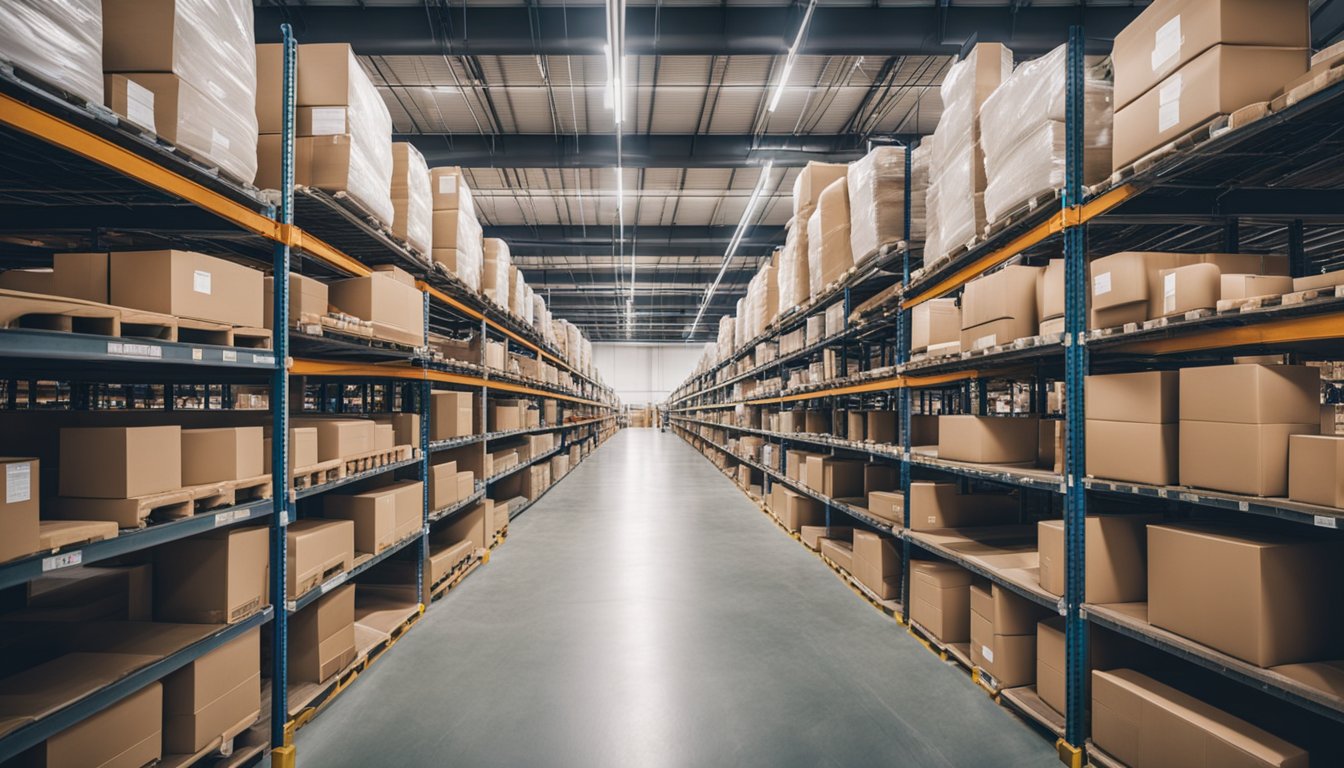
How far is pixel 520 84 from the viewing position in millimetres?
7840

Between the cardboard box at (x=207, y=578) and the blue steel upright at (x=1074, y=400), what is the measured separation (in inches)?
139

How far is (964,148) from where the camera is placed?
10.6ft

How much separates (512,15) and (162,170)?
542 cm

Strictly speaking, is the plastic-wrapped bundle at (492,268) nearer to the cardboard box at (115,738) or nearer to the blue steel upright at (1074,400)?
the cardboard box at (115,738)

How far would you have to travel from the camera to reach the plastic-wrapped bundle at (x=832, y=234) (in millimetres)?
4797

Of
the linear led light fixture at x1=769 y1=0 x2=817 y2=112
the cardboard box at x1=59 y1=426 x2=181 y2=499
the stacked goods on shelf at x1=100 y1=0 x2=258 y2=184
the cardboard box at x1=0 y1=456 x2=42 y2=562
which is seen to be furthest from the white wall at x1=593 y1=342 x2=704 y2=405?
the cardboard box at x1=0 y1=456 x2=42 y2=562

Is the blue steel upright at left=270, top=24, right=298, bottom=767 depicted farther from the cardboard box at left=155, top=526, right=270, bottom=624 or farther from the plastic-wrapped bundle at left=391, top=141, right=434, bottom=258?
the plastic-wrapped bundle at left=391, top=141, right=434, bottom=258

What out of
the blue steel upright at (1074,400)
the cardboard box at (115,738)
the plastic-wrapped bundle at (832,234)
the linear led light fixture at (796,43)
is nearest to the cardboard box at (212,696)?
the cardboard box at (115,738)

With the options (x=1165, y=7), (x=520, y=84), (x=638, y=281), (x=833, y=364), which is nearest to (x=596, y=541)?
(x=833, y=364)

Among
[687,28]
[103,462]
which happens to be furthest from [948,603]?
[687,28]

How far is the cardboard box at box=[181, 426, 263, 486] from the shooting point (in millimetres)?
2195

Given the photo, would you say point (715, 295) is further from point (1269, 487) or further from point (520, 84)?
point (1269, 487)

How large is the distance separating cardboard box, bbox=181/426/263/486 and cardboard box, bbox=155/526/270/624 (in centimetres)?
26

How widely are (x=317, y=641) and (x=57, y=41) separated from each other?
2578 millimetres
